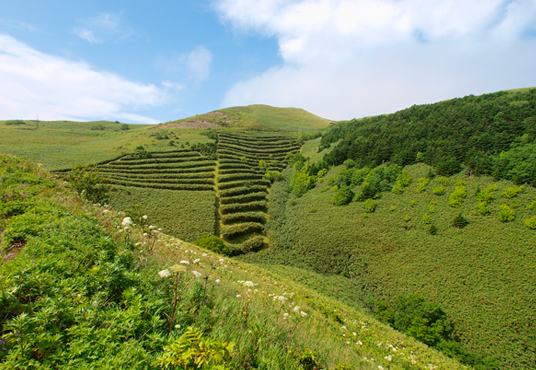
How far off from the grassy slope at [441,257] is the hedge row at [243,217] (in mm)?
2590

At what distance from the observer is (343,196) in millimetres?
42219

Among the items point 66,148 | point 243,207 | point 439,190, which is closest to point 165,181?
point 243,207

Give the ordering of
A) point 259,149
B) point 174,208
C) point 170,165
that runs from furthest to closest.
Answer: point 259,149, point 170,165, point 174,208

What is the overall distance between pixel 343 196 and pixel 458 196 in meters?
17.2

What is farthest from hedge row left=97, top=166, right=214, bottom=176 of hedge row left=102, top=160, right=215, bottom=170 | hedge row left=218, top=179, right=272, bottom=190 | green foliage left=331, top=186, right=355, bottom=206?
green foliage left=331, top=186, right=355, bottom=206

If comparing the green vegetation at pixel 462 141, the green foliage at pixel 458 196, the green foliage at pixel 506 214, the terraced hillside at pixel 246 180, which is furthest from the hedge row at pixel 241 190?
the green foliage at pixel 506 214

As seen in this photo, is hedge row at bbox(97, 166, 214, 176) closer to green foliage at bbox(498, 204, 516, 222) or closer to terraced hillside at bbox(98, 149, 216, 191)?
terraced hillside at bbox(98, 149, 216, 191)

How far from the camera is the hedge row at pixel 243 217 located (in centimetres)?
4031

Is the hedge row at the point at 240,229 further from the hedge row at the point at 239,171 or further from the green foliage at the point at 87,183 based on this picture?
the green foliage at the point at 87,183

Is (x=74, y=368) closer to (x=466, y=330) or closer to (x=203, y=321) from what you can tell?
(x=203, y=321)

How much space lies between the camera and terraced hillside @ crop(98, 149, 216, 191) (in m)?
Answer: 43.9

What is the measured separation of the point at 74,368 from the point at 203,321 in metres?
1.86

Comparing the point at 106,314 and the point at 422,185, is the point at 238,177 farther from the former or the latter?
the point at 106,314

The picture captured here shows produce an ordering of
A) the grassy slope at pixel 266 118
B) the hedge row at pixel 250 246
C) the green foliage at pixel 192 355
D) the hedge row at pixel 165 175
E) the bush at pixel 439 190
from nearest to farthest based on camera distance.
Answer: the green foliage at pixel 192 355 < the bush at pixel 439 190 < the hedge row at pixel 250 246 < the hedge row at pixel 165 175 < the grassy slope at pixel 266 118
